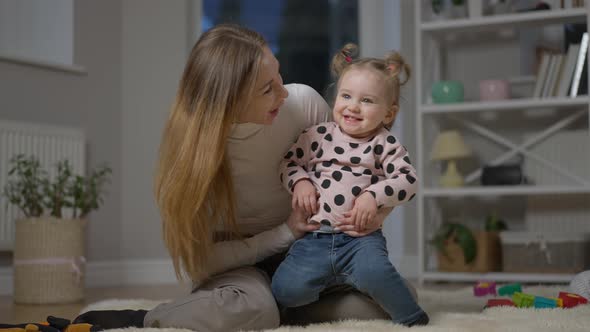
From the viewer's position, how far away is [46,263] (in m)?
2.65

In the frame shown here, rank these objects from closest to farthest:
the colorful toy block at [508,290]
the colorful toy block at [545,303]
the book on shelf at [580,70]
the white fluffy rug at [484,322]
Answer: the white fluffy rug at [484,322] < the colorful toy block at [545,303] < the colorful toy block at [508,290] < the book on shelf at [580,70]

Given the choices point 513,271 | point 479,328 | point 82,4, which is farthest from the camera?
point 82,4

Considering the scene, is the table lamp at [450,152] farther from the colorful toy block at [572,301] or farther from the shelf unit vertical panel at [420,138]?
the colorful toy block at [572,301]

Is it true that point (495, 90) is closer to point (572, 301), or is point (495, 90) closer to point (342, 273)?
point (572, 301)

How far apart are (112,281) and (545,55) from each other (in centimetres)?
214

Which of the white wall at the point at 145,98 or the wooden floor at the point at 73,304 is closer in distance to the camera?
the wooden floor at the point at 73,304

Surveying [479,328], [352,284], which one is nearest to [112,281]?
[352,284]

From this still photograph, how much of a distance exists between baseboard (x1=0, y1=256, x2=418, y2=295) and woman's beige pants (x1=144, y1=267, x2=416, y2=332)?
5.95 ft

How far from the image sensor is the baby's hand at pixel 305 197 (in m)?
1.58

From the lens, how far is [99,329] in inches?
58.1

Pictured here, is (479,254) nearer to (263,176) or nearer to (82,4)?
(263,176)

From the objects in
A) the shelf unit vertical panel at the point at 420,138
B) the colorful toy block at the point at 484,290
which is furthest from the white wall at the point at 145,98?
the colorful toy block at the point at 484,290

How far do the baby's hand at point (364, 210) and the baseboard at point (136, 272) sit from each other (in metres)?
1.95

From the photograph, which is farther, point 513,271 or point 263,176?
point 513,271
